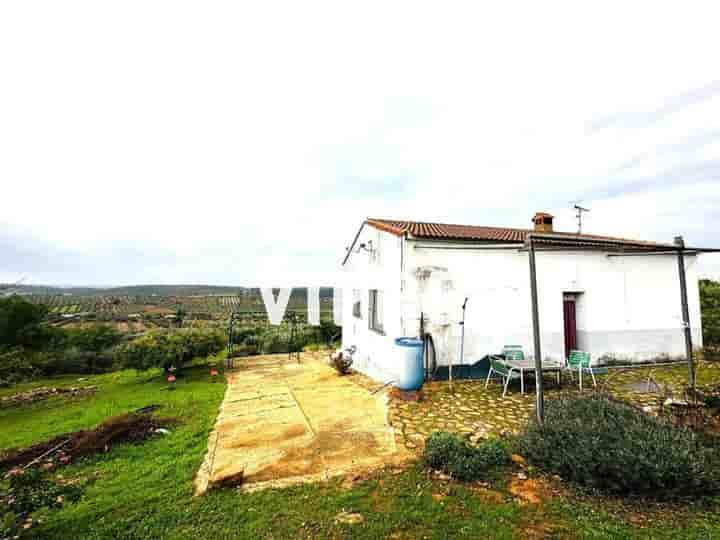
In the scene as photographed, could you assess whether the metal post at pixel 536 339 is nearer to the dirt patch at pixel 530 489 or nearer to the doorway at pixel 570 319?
the dirt patch at pixel 530 489

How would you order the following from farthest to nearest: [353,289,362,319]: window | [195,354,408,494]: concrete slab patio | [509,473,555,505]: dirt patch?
[353,289,362,319]: window → [195,354,408,494]: concrete slab patio → [509,473,555,505]: dirt patch

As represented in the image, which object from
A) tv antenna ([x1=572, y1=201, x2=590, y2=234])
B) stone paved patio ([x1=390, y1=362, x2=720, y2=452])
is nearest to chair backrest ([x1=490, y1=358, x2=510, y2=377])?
stone paved patio ([x1=390, y1=362, x2=720, y2=452])

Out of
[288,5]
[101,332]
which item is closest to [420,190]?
[288,5]

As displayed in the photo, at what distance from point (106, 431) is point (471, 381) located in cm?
771

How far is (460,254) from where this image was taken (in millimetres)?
7859

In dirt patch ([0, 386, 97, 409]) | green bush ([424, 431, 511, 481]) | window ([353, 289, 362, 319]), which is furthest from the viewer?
window ([353, 289, 362, 319])

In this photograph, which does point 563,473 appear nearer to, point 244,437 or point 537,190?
point 244,437

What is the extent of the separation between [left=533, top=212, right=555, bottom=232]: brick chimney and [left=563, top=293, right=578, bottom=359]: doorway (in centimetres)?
544

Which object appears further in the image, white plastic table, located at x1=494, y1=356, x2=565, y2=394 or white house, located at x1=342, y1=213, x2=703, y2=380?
white house, located at x1=342, y1=213, x2=703, y2=380

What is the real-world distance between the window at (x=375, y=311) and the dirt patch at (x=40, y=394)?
966 centimetres

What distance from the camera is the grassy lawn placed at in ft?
8.67

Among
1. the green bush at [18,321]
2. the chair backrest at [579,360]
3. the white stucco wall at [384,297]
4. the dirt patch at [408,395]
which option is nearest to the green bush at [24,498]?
the dirt patch at [408,395]

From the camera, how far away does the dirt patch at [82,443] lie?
15.2 ft

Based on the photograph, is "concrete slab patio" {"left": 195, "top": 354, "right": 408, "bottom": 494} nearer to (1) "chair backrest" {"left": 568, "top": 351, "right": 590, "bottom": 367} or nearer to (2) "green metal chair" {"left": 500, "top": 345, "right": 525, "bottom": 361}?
(2) "green metal chair" {"left": 500, "top": 345, "right": 525, "bottom": 361}
